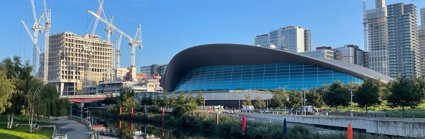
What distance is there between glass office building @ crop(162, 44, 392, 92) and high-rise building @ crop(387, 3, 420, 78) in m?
82.5

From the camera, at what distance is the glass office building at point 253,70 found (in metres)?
80.7

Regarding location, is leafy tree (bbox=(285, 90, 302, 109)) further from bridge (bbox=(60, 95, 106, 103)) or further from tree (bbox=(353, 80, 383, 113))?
bridge (bbox=(60, 95, 106, 103))

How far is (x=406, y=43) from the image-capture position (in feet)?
549

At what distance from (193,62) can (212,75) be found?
7872 millimetres

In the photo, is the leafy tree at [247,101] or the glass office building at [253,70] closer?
the leafy tree at [247,101]

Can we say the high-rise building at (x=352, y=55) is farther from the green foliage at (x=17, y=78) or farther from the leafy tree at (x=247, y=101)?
the green foliage at (x=17, y=78)

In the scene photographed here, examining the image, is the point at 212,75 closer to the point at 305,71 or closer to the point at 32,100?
the point at 305,71

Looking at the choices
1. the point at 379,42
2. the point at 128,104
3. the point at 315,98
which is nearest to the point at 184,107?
the point at 315,98

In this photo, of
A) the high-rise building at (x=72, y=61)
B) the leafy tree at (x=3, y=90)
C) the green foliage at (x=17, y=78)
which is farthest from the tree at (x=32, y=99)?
the high-rise building at (x=72, y=61)

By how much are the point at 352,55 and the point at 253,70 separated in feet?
355

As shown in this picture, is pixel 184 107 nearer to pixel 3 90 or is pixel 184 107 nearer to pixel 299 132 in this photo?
pixel 3 90

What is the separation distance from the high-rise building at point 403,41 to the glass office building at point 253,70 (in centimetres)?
8249

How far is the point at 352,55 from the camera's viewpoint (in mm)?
186125

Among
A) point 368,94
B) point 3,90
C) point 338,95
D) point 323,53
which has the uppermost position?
point 323,53
